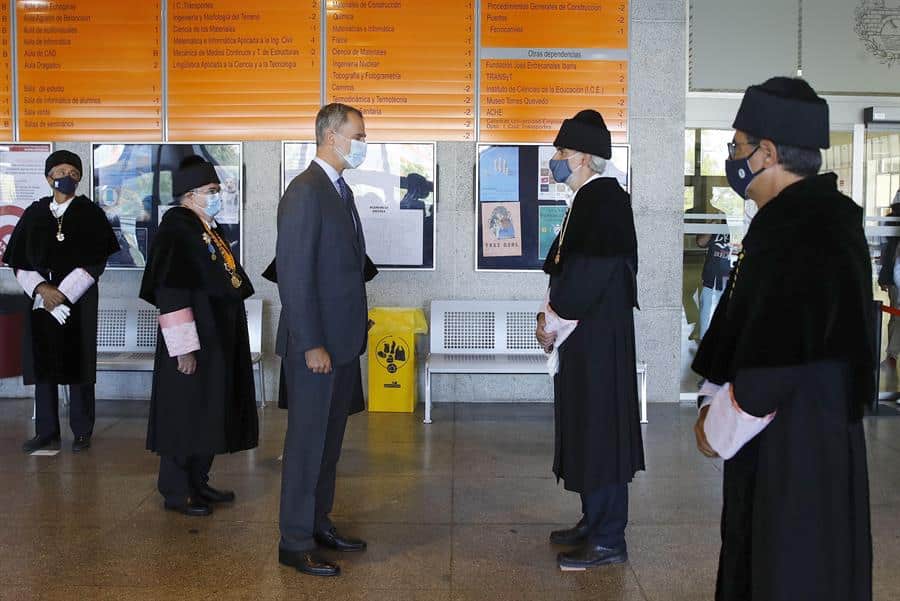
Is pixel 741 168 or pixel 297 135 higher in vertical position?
pixel 297 135

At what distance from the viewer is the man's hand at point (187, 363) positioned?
4727 mm

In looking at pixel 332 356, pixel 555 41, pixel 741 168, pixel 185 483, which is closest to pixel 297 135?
pixel 555 41

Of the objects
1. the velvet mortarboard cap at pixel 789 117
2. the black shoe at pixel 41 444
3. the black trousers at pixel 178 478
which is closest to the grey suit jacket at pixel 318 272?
the black trousers at pixel 178 478

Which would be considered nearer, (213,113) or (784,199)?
(784,199)

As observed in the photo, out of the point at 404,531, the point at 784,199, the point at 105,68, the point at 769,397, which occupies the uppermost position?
the point at 105,68

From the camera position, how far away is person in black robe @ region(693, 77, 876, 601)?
2.38m

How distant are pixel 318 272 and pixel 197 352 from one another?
1207 millimetres

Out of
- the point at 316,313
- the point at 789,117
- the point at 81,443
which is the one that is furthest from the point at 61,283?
the point at 789,117

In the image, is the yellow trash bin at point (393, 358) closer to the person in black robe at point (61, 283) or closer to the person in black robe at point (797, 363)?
the person in black robe at point (61, 283)

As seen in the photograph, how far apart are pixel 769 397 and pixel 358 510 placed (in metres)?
2.98

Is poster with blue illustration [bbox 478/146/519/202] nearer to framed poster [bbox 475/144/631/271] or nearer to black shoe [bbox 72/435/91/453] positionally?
framed poster [bbox 475/144/631/271]

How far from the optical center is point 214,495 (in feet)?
16.7

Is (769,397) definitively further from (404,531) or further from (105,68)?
(105,68)

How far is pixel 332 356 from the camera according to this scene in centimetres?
402
